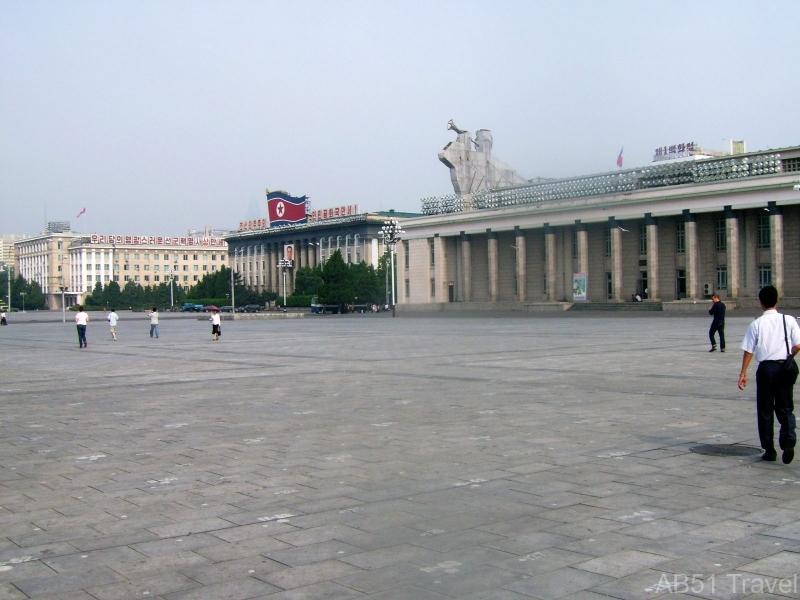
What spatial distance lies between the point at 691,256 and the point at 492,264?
21.3m

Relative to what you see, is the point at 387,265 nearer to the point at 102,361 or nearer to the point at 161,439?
the point at 102,361

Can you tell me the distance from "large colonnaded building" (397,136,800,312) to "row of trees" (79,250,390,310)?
7.04 metres

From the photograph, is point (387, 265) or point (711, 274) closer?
point (711, 274)

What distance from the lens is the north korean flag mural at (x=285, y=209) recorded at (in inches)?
5030

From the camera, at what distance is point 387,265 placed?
4107 inches

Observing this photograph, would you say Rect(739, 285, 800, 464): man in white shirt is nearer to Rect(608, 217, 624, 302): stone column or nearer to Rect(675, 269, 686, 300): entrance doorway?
Rect(675, 269, 686, 300): entrance doorway

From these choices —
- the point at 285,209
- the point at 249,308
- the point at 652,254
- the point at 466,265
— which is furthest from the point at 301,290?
the point at 652,254

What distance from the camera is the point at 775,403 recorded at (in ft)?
25.6

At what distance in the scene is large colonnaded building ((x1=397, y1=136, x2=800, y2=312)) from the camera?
5847 centimetres

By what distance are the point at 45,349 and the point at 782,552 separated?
102 ft

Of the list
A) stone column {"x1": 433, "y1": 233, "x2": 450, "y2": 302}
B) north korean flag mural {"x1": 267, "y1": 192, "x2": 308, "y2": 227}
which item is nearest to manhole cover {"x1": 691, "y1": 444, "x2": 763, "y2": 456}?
stone column {"x1": 433, "y1": 233, "x2": 450, "y2": 302}

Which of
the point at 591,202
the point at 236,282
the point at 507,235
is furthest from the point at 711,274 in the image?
the point at 236,282

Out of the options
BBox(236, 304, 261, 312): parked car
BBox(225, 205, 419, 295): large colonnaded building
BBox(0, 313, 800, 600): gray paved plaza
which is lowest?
BBox(0, 313, 800, 600): gray paved plaza

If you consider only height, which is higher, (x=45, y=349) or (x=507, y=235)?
(x=507, y=235)
